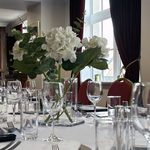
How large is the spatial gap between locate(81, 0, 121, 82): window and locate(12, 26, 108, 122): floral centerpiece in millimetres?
3561

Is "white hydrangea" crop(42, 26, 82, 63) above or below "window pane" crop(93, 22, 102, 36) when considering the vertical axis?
below

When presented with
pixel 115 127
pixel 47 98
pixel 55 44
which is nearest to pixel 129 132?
pixel 115 127

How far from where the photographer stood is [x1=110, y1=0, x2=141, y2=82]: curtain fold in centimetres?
445

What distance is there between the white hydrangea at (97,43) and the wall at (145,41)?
254 centimetres

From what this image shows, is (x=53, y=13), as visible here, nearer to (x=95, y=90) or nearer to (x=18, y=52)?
(x=95, y=90)

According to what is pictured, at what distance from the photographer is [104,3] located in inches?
227

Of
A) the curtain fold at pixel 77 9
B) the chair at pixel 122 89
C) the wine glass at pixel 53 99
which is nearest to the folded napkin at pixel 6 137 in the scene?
the wine glass at pixel 53 99

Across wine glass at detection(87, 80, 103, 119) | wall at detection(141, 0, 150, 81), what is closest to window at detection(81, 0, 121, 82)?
wall at detection(141, 0, 150, 81)

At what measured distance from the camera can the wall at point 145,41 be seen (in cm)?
415

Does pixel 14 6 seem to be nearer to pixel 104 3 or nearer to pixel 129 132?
pixel 104 3

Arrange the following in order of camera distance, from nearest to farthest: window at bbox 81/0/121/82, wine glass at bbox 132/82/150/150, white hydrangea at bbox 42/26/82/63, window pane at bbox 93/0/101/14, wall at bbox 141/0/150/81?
1. wine glass at bbox 132/82/150/150
2. white hydrangea at bbox 42/26/82/63
3. wall at bbox 141/0/150/81
4. window at bbox 81/0/121/82
5. window pane at bbox 93/0/101/14

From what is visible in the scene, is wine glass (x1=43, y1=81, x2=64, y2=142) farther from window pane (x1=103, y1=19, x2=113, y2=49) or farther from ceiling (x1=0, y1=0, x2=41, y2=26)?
ceiling (x1=0, y1=0, x2=41, y2=26)

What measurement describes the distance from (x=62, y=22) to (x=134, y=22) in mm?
2645

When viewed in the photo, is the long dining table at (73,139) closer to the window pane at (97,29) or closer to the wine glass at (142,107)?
the wine glass at (142,107)
